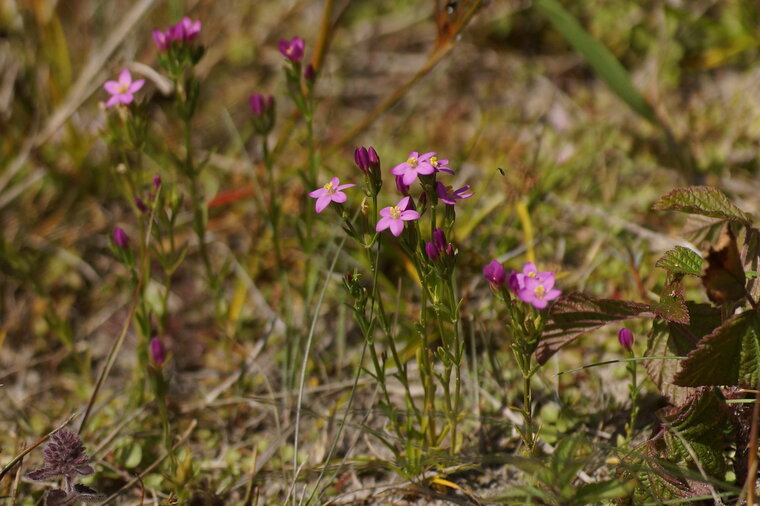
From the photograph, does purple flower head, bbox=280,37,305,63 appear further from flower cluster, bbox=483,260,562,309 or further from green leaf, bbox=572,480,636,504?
green leaf, bbox=572,480,636,504

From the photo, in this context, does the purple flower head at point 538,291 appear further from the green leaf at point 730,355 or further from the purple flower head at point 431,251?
the green leaf at point 730,355

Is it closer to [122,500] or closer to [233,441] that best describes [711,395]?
[233,441]

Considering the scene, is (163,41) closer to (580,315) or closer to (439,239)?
(439,239)

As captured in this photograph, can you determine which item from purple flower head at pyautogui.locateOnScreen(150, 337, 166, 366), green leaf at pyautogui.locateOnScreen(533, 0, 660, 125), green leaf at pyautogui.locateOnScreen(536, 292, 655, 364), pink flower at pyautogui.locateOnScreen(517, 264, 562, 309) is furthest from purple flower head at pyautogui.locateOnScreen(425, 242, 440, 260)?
green leaf at pyautogui.locateOnScreen(533, 0, 660, 125)

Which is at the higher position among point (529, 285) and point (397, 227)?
point (397, 227)

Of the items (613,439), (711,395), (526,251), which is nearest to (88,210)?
(526,251)

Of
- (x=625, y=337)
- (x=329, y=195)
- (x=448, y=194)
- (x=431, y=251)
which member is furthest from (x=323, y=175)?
(x=625, y=337)
